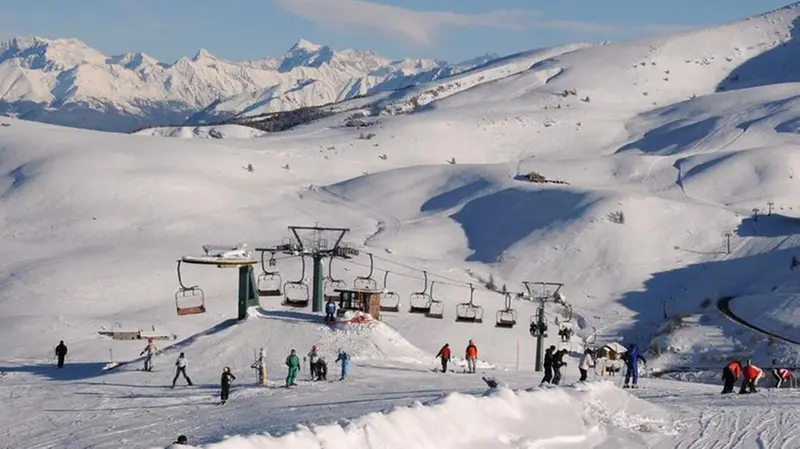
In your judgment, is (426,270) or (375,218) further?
(375,218)

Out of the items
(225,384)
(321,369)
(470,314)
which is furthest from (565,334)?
(225,384)

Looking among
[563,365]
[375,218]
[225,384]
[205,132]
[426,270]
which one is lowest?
[225,384]

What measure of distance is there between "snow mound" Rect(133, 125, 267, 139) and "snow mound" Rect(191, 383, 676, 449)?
13522cm

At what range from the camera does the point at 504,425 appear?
19.0m

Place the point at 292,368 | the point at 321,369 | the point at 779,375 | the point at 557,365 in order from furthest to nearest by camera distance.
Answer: the point at 779,375
the point at 321,369
the point at 292,368
the point at 557,365

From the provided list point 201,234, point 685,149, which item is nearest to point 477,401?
point 201,234

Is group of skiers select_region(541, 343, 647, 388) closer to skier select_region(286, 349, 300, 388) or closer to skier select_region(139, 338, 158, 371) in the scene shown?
skier select_region(286, 349, 300, 388)

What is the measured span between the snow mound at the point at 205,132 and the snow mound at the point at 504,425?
135218 millimetres

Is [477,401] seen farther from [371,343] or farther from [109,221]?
[109,221]

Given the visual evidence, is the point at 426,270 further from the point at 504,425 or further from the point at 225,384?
the point at 504,425

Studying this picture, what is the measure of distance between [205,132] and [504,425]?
145m

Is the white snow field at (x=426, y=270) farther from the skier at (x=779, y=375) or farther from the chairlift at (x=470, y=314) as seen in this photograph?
the chairlift at (x=470, y=314)

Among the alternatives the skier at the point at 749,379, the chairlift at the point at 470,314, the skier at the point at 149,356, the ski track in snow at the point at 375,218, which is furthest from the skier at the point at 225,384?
the ski track in snow at the point at 375,218

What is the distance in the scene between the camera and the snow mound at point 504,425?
16141 mm
